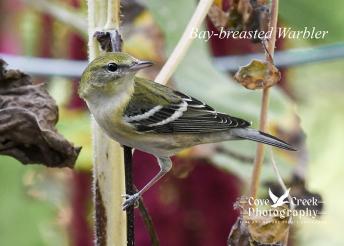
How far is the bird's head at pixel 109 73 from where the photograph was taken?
1102mm

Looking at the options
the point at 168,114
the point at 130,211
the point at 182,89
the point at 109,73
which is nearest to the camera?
the point at 130,211

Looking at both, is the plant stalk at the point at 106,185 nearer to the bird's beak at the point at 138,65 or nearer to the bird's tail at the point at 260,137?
the bird's beak at the point at 138,65

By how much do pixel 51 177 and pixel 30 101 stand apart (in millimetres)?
1001

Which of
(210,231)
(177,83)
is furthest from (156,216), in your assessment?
(177,83)

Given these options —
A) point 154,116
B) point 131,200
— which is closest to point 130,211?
point 131,200

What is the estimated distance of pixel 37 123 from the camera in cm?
115

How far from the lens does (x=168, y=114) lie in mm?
1292

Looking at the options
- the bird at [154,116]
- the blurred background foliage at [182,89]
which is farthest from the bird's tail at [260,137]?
the blurred background foliage at [182,89]

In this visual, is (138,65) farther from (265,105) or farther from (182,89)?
(182,89)

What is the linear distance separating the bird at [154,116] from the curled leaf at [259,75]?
97 millimetres

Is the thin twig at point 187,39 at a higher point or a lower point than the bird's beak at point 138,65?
higher

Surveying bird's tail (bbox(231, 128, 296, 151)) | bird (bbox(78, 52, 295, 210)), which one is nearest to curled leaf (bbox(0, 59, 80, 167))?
bird (bbox(78, 52, 295, 210))

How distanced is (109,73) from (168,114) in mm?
164

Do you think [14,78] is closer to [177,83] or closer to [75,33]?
[177,83]
